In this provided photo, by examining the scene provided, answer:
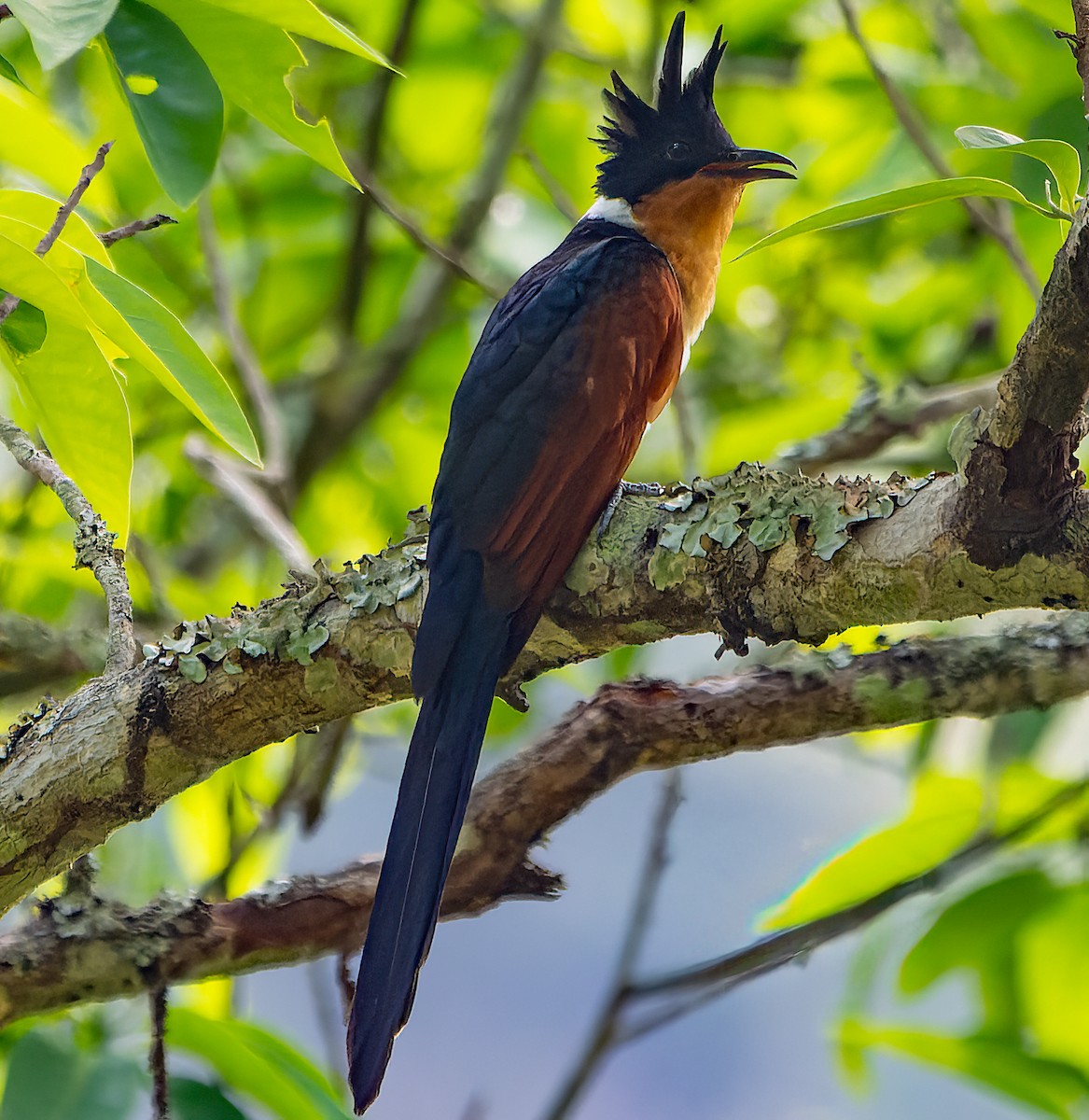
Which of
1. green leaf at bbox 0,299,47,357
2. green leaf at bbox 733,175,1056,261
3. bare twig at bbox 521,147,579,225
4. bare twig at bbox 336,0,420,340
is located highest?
bare twig at bbox 336,0,420,340

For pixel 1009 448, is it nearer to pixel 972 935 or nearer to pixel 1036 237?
pixel 972 935

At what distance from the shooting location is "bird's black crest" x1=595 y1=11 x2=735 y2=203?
8.89 feet

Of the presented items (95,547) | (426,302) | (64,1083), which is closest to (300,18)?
(95,547)

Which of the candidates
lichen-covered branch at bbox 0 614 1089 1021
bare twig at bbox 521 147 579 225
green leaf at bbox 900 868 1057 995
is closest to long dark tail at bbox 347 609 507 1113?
lichen-covered branch at bbox 0 614 1089 1021

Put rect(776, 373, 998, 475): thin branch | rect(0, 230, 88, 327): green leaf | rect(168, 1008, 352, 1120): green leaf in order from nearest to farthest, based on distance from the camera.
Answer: rect(0, 230, 88, 327): green leaf, rect(168, 1008, 352, 1120): green leaf, rect(776, 373, 998, 475): thin branch

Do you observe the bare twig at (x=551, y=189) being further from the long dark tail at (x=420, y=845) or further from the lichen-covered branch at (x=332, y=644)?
the long dark tail at (x=420, y=845)

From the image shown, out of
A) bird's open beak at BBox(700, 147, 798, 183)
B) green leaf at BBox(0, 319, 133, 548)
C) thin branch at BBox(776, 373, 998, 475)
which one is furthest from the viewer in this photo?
thin branch at BBox(776, 373, 998, 475)

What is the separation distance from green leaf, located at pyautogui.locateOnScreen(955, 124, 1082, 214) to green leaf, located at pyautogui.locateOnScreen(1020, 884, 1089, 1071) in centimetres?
146

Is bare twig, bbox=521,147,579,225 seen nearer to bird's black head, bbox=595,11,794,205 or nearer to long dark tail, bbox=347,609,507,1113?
bird's black head, bbox=595,11,794,205

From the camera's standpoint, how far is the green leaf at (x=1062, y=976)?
7.48 feet

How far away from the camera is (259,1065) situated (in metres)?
1.80

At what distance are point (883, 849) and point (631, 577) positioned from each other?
816 mm

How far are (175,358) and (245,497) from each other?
3.56 ft

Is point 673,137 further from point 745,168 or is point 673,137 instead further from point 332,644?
point 332,644
